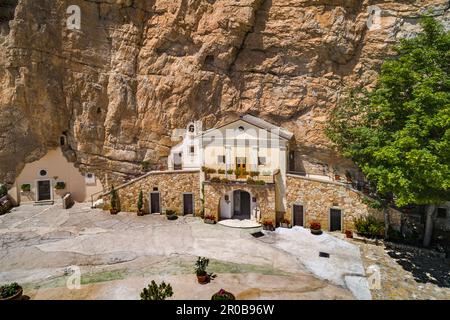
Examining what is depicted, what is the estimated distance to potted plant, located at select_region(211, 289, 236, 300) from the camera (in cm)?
1387

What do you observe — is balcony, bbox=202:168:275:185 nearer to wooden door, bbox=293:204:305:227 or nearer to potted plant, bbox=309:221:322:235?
wooden door, bbox=293:204:305:227

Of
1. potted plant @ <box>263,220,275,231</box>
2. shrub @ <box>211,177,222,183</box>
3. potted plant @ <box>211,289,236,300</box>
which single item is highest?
shrub @ <box>211,177,222,183</box>

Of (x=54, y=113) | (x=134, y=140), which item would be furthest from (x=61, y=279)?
(x=54, y=113)

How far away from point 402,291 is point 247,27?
24.6 meters

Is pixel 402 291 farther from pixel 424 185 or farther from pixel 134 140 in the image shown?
pixel 134 140

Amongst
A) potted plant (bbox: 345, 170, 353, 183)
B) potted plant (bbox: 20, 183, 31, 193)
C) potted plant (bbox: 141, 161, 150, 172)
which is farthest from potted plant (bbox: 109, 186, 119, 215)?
potted plant (bbox: 345, 170, 353, 183)

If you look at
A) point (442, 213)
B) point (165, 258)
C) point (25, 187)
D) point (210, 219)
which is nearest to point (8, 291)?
point (165, 258)

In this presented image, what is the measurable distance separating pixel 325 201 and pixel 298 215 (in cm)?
275

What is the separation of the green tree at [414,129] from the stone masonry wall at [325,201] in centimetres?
315

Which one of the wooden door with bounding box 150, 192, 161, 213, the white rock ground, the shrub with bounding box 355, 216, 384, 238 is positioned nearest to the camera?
the white rock ground

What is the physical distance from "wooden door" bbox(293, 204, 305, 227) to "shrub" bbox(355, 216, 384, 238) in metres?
4.43

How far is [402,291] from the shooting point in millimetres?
15695

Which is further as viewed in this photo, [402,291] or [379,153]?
[379,153]

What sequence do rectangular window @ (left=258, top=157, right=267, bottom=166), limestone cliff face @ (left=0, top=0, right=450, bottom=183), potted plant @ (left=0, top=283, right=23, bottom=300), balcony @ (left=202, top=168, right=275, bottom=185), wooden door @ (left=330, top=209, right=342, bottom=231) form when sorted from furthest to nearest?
1. limestone cliff face @ (left=0, top=0, right=450, bottom=183)
2. rectangular window @ (left=258, top=157, right=267, bottom=166)
3. balcony @ (left=202, top=168, right=275, bottom=185)
4. wooden door @ (left=330, top=209, right=342, bottom=231)
5. potted plant @ (left=0, top=283, right=23, bottom=300)
